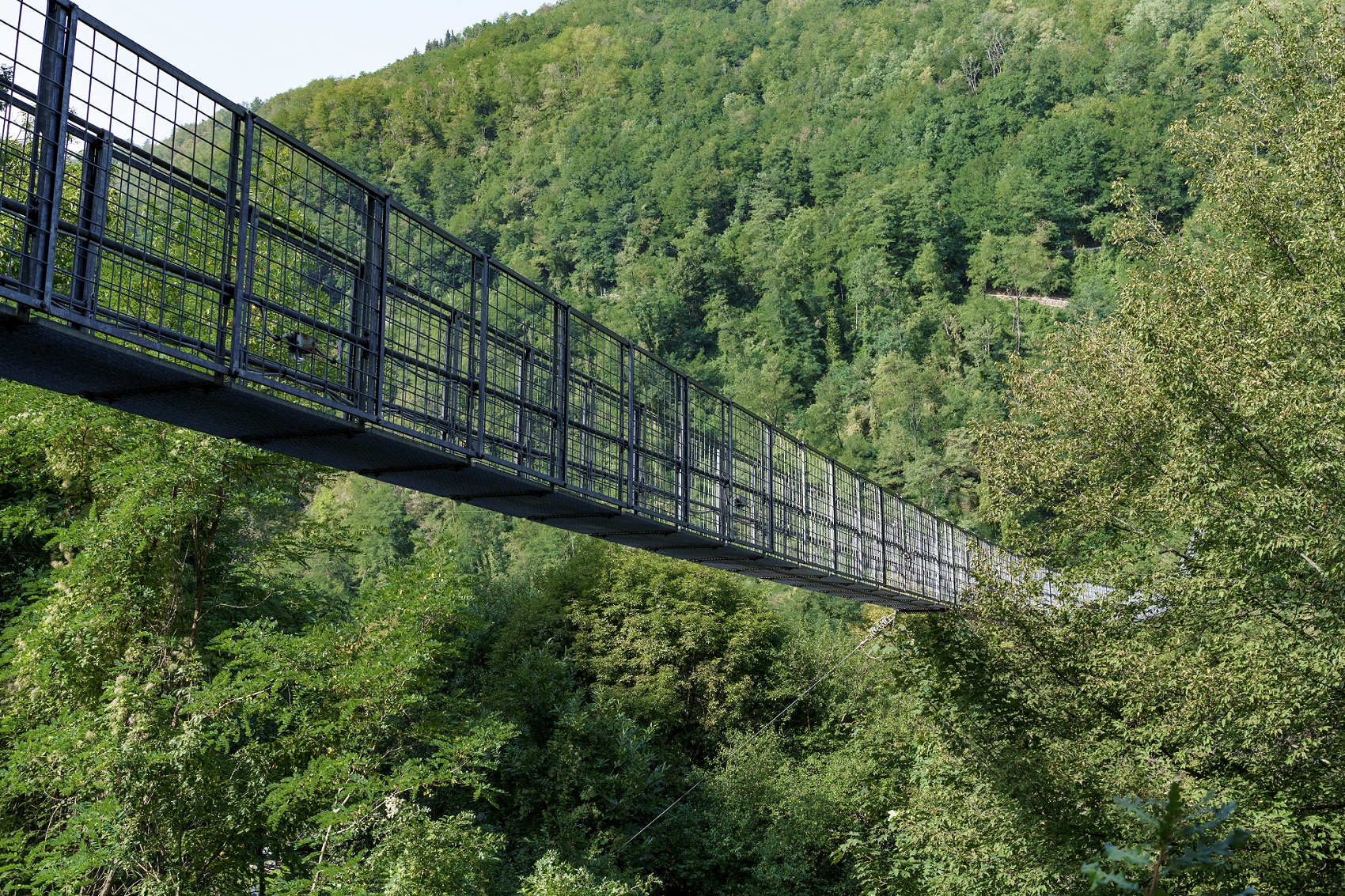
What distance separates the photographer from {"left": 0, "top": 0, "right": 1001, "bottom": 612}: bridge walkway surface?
125 inches

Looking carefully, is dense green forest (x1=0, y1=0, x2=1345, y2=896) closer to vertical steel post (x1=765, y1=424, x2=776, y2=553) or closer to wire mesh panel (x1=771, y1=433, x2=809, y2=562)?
wire mesh panel (x1=771, y1=433, x2=809, y2=562)

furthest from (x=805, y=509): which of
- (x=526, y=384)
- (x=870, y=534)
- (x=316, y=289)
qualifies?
(x=316, y=289)

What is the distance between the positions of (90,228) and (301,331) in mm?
1021

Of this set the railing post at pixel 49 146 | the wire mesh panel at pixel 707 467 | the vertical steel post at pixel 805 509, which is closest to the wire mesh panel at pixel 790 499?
the vertical steel post at pixel 805 509

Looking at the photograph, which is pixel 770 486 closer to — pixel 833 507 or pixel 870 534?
pixel 833 507

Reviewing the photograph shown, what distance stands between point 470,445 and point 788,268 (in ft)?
192

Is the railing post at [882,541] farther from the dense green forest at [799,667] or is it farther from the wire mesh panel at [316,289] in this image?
the wire mesh panel at [316,289]

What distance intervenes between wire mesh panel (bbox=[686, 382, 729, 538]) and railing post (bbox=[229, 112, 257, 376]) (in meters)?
4.15

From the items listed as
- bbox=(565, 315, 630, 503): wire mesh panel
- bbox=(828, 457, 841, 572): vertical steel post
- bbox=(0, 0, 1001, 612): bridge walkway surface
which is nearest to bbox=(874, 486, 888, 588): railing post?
bbox=(828, 457, 841, 572): vertical steel post

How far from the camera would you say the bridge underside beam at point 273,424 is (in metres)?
3.18

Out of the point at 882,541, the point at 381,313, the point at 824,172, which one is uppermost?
the point at 824,172

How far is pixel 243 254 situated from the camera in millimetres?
3703

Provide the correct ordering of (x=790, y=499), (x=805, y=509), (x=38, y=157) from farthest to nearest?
(x=805, y=509), (x=790, y=499), (x=38, y=157)

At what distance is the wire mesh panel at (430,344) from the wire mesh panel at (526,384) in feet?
0.47
